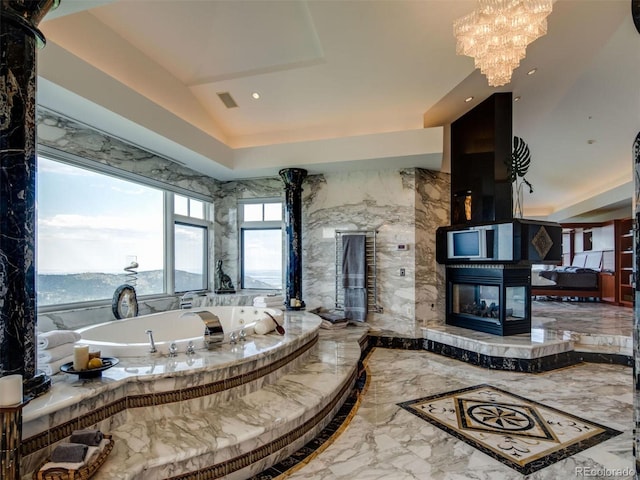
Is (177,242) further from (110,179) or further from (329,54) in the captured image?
(329,54)

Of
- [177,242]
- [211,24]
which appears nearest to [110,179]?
[177,242]

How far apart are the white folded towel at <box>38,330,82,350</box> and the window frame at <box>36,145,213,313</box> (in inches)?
50.5

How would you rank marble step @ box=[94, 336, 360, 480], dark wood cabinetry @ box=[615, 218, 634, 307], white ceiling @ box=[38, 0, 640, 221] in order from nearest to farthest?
marble step @ box=[94, 336, 360, 480] → white ceiling @ box=[38, 0, 640, 221] → dark wood cabinetry @ box=[615, 218, 634, 307]

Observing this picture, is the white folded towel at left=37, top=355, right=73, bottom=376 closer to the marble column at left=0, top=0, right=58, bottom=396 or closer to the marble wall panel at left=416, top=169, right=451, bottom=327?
the marble column at left=0, top=0, right=58, bottom=396

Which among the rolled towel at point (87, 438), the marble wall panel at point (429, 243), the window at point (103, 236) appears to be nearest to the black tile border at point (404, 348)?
the marble wall panel at point (429, 243)

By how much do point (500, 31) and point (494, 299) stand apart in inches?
131

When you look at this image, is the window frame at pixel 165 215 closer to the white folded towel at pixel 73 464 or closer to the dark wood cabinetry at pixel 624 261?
the white folded towel at pixel 73 464

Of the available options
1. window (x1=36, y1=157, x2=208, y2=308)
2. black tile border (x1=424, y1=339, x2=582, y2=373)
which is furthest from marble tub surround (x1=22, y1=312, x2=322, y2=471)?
black tile border (x1=424, y1=339, x2=582, y2=373)

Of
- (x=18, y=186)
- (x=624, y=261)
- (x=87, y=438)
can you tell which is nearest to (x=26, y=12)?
(x=18, y=186)

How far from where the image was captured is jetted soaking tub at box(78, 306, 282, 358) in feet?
8.25

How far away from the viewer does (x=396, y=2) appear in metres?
3.00

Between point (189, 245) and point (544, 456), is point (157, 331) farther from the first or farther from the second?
point (544, 456)

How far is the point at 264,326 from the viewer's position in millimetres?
3279

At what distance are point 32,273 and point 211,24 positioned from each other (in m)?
3.02
